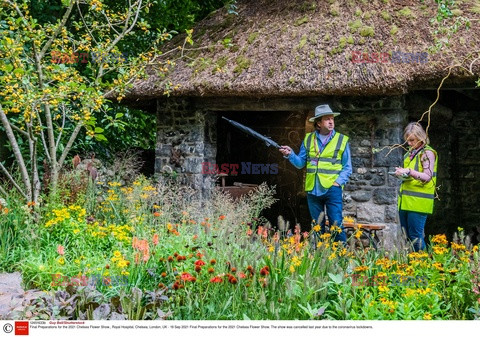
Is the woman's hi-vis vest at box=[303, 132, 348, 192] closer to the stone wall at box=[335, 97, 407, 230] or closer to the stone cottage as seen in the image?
the stone cottage

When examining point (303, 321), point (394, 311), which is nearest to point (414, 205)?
point (394, 311)

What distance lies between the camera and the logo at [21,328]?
3.10 meters

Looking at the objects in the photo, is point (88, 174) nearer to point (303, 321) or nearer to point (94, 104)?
point (94, 104)

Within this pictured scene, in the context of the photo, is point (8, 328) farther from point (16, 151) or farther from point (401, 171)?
point (401, 171)

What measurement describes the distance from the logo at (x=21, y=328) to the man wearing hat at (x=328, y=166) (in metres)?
3.01

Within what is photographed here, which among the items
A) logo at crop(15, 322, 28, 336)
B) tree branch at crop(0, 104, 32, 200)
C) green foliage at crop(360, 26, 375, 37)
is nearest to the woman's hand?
green foliage at crop(360, 26, 375, 37)

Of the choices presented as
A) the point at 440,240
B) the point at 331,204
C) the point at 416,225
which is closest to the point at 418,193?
the point at 416,225

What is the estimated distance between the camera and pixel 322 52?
632 cm

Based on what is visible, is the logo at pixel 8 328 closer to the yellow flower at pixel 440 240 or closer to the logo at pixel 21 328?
the logo at pixel 21 328

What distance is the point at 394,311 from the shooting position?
126 inches

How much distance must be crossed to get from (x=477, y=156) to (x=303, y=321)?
6.10m

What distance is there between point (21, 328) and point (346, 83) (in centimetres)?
411

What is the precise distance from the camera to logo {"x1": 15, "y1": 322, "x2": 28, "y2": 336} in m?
3.10

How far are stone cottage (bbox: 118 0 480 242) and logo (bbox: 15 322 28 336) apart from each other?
3895 millimetres
